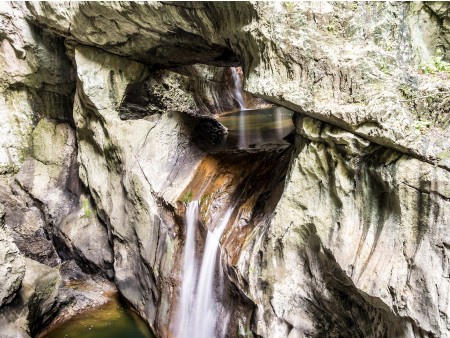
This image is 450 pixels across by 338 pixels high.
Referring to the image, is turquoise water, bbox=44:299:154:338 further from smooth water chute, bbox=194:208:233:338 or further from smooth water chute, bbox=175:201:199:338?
smooth water chute, bbox=194:208:233:338

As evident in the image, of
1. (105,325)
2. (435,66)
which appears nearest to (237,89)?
(105,325)

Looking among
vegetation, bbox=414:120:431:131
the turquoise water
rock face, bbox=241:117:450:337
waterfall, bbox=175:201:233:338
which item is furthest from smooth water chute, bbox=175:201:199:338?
vegetation, bbox=414:120:431:131

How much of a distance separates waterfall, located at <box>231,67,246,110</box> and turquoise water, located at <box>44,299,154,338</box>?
38.0ft

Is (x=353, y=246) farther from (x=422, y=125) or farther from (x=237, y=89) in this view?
(x=237, y=89)

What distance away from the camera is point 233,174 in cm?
731

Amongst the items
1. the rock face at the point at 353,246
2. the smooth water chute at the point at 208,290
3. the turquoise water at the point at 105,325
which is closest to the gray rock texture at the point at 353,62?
the rock face at the point at 353,246

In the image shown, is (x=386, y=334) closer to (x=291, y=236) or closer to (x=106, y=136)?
(x=291, y=236)

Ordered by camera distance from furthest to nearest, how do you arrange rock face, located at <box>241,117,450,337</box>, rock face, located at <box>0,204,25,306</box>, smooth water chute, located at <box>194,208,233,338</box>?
smooth water chute, located at <box>194,208,233,338</box> → rock face, located at <box>0,204,25,306</box> → rock face, located at <box>241,117,450,337</box>

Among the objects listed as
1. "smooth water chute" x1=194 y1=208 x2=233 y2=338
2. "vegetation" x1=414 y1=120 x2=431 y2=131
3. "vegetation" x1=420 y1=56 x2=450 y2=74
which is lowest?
"smooth water chute" x1=194 y1=208 x2=233 y2=338

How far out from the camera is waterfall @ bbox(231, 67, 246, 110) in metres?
17.2

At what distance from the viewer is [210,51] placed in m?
7.34

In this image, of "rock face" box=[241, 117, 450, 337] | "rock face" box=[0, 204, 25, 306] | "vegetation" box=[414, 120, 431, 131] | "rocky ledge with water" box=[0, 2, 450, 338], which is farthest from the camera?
"rock face" box=[0, 204, 25, 306]

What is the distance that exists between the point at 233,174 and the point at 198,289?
2.41 m

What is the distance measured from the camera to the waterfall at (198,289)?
643cm
